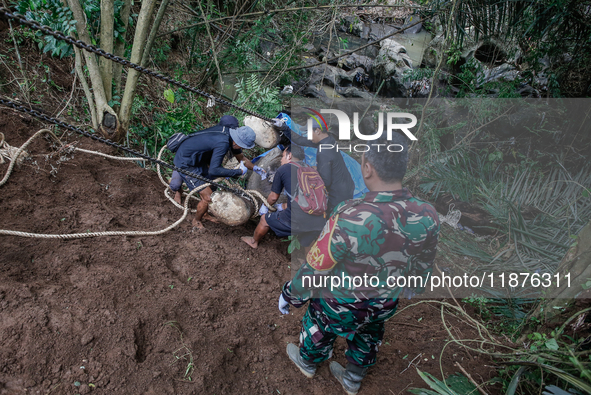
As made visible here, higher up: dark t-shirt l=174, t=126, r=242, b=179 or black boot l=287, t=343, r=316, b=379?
dark t-shirt l=174, t=126, r=242, b=179

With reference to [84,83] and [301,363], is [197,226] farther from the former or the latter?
[84,83]

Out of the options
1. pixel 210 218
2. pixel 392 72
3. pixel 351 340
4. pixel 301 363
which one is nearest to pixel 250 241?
pixel 210 218

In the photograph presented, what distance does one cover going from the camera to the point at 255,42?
5.59 m

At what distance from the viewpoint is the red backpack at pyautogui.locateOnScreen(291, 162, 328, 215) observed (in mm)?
3521

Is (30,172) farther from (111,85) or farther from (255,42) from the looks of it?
(255,42)

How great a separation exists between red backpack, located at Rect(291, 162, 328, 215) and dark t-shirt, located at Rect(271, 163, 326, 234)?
0.05m

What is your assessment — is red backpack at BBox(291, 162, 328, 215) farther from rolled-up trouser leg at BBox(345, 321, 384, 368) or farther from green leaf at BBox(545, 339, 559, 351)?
green leaf at BBox(545, 339, 559, 351)

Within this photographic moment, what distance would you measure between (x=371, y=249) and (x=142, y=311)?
1824 millimetres

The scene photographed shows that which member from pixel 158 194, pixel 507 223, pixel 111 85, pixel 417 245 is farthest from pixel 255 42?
pixel 417 245

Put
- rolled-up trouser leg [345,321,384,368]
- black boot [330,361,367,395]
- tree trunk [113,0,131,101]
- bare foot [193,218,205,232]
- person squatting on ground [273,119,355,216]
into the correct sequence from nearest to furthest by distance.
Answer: rolled-up trouser leg [345,321,384,368] < black boot [330,361,367,395] < person squatting on ground [273,119,355,216] < bare foot [193,218,205,232] < tree trunk [113,0,131,101]

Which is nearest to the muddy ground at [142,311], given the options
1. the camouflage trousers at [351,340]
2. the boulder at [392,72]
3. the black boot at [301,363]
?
the black boot at [301,363]

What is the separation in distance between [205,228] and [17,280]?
178 cm

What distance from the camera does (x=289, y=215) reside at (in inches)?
146

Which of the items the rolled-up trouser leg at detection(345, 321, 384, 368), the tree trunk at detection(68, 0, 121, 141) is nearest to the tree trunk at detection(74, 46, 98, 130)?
the tree trunk at detection(68, 0, 121, 141)
